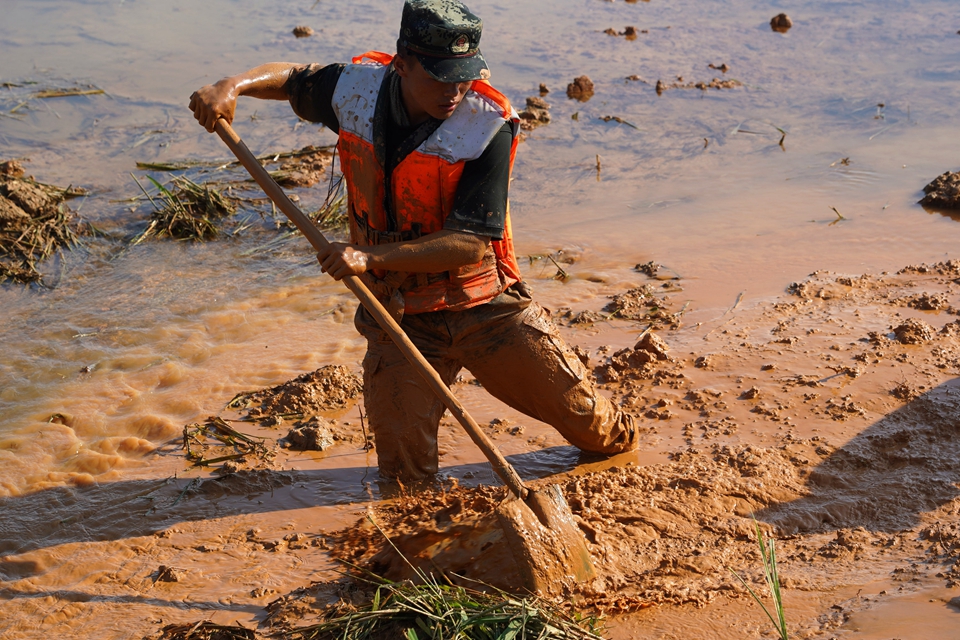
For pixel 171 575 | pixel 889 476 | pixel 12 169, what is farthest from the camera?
pixel 12 169

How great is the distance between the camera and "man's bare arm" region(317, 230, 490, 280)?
8.92 ft

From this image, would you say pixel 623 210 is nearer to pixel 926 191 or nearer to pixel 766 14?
pixel 926 191

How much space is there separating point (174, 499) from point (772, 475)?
2.33m

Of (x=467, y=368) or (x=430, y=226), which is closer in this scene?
(x=430, y=226)

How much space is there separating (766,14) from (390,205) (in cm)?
965

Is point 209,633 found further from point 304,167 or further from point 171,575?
point 304,167

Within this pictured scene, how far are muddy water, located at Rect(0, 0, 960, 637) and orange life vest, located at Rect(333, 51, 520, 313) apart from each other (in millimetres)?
898

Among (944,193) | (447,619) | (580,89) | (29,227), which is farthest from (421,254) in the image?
(580,89)

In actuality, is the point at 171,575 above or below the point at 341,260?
below

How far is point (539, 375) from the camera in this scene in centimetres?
327

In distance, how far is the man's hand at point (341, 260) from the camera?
2666 millimetres

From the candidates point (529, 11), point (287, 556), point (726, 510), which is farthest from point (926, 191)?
point (529, 11)

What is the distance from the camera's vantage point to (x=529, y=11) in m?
11.1

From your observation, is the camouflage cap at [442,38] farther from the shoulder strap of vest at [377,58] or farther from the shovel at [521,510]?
the shovel at [521,510]
